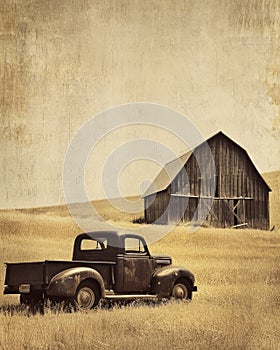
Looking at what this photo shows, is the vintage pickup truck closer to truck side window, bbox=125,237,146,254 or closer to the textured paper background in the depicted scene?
truck side window, bbox=125,237,146,254

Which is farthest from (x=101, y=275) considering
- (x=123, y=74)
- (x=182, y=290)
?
(x=123, y=74)

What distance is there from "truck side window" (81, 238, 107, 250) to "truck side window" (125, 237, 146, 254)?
0.18 metres

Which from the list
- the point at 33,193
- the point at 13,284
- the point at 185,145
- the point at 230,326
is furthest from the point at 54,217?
the point at 230,326

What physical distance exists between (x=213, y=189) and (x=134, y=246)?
879 mm

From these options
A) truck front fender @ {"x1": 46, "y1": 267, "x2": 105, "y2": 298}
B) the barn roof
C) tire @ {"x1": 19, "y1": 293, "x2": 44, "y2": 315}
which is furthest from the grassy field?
the barn roof

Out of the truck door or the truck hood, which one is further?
the truck hood

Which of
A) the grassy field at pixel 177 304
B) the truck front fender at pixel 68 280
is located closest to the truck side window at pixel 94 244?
the grassy field at pixel 177 304

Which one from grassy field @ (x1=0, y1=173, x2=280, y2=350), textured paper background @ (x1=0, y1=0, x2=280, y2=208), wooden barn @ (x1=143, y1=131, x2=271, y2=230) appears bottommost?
grassy field @ (x1=0, y1=173, x2=280, y2=350)

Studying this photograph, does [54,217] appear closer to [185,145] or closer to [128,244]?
[128,244]

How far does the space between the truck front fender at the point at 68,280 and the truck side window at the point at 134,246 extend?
471mm

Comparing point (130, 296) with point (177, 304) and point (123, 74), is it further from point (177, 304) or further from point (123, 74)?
point (123, 74)

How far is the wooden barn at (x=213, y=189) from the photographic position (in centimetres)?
645

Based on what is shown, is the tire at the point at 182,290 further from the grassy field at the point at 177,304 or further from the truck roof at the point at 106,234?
the truck roof at the point at 106,234

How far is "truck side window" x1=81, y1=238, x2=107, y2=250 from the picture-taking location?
20.1 ft
